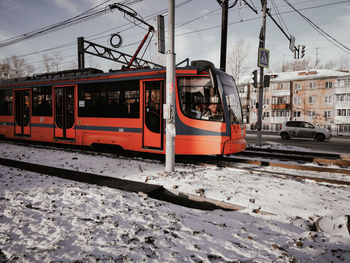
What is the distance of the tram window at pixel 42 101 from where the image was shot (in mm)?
9773

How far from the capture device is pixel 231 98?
7.00 meters

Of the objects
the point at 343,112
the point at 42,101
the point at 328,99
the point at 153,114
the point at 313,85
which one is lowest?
the point at 153,114

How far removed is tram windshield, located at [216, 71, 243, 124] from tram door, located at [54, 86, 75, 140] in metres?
6.02

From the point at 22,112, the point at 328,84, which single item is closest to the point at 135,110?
the point at 22,112

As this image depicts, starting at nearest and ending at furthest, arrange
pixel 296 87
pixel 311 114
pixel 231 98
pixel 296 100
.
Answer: pixel 231 98, pixel 311 114, pixel 296 87, pixel 296 100

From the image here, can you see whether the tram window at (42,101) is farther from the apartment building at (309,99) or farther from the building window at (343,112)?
the building window at (343,112)

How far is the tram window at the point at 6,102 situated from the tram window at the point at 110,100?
17.4 feet

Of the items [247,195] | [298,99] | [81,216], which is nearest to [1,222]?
[81,216]

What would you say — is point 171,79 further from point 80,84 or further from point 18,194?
point 80,84

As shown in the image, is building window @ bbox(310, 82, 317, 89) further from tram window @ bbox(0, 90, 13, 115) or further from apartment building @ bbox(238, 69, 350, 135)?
tram window @ bbox(0, 90, 13, 115)

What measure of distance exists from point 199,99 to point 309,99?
46.5 m

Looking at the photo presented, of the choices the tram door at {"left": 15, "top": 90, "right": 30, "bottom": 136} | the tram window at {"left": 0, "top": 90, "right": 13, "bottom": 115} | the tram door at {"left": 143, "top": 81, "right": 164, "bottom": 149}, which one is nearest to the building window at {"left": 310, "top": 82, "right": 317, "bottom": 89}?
the tram door at {"left": 143, "top": 81, "right": 164, "bottom": 149}

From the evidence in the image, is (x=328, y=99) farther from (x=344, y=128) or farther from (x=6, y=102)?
(x=6, y=102)

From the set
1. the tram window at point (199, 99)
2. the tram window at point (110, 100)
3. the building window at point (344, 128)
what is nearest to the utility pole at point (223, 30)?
the tram window at point (199, 99)
